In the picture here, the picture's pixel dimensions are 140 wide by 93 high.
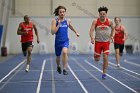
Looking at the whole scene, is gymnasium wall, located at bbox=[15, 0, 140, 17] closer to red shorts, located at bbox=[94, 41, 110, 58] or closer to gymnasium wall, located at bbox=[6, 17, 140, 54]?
gymnasium wall, located at bbox=[6, 17, 140, 54]

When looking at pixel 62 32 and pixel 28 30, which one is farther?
pixel 28 30

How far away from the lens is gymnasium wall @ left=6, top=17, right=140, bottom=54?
1008 inches

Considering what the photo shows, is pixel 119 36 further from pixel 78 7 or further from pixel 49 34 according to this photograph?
pixel 78 7

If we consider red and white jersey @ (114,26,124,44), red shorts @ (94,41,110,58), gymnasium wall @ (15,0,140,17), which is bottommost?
red shorts @ (94,41,110,58)

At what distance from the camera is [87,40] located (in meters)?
26.3

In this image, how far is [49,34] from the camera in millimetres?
25984

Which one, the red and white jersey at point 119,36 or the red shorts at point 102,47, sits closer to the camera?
the red shorts at point 102,47

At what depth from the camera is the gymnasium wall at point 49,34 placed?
84.0 ft

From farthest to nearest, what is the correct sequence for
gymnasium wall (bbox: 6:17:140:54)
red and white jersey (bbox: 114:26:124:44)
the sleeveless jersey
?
gymnasium wall (bbox: 6:17:140:54) → red and white jersey (bbox: 114:26:124:44) → the sleeveless jersey

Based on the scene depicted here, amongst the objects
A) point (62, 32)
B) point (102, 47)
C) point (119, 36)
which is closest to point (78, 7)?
point (119, 36)

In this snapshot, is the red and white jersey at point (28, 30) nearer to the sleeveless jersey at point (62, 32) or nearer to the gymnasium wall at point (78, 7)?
the sleeveless jersey at point (62, 32)

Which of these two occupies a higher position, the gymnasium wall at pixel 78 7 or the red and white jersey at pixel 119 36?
the gymnasium wall at pixel 78 7

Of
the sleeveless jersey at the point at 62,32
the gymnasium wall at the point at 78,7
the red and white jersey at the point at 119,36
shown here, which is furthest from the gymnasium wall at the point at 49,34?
the sleeveless jersey at the point at 62,32

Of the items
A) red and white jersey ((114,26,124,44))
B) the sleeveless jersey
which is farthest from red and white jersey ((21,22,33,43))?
red and white jersey ((114,26,124,44))
